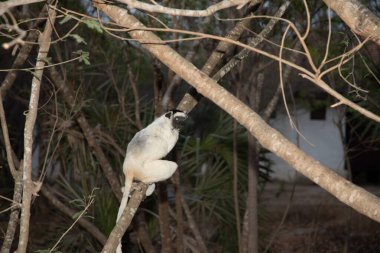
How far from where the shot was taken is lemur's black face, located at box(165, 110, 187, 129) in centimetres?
373

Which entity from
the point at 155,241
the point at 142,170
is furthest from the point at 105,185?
the point at 142,170

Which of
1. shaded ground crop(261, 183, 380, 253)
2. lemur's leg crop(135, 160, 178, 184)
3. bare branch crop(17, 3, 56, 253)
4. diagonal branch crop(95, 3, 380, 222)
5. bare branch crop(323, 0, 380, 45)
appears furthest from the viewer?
shaded ground crop(261, 183, 380, 253)

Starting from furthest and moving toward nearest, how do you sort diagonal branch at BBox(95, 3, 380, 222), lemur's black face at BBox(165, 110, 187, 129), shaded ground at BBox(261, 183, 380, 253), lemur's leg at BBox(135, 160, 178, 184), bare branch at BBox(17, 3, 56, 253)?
shaded ground at BBox(261, 183, 380, 253) < lemur's leg at BBox(135, 160, 178, 184) < lemur's black face at BBox(165, 110, 187, 129) < bare branch at BBox(17, 3, 56, 253) < diagonal branch at BBox(95, 3, 380, 222)

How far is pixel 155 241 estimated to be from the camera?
23.6ft

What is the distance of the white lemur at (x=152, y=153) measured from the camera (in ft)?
12.8

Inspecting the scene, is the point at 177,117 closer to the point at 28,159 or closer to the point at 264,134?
the point at 28,159

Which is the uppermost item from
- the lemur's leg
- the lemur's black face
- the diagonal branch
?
the lemur's black face

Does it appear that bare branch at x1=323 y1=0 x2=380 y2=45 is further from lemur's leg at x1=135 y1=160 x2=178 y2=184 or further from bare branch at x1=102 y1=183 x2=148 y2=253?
lemur's leg at x1=135 y1=160 x2=178 y2=184

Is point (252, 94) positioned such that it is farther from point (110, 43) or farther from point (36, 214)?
point (36, 214)

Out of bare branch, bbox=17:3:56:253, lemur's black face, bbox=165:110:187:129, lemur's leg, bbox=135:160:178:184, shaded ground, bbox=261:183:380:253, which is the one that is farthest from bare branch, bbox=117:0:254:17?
shaded ground, bbox=261:183:380:253

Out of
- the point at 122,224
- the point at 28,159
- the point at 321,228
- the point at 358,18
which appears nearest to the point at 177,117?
the point at 122,224

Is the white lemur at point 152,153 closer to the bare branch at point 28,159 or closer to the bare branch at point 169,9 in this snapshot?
the bare branch at point 28,159

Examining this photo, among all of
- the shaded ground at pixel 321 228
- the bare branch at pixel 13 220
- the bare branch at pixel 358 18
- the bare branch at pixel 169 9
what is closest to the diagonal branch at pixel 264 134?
the bare branch at pixel 169 9

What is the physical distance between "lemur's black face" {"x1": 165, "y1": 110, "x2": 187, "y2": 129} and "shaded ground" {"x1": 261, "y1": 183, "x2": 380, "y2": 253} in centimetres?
381
